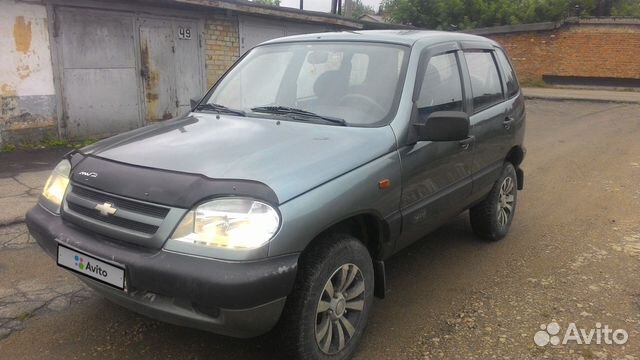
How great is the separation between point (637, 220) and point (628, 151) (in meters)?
4.76

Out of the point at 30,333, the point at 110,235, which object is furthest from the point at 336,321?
the point at 30,333

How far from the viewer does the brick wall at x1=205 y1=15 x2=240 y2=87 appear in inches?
442

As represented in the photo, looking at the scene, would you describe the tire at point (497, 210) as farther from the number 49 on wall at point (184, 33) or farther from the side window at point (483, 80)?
the number 49 on wall at point (184, 33)

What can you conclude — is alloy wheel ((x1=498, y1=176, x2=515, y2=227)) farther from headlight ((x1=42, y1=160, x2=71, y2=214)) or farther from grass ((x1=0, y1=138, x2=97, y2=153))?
grass ((x1=0, y1=138, x2=97, y2=153))

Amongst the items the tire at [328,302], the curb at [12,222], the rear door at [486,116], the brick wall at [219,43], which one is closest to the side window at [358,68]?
the rear door at [486,116]

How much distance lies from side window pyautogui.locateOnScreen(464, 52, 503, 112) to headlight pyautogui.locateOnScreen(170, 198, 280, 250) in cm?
248

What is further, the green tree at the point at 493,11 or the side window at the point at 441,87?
the green tree at the point at 493,11

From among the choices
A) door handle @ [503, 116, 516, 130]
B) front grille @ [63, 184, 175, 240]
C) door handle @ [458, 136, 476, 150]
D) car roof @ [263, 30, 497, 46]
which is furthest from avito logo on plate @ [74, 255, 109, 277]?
door handle @ [503, 116, 516, 130]

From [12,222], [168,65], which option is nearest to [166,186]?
[12,222]

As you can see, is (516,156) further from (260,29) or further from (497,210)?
(260,29)

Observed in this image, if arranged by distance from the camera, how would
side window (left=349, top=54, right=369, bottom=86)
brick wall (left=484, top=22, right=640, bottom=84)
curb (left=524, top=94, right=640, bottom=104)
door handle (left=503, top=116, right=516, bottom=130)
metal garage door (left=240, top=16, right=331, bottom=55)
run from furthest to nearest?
brick wall (left=484, top=22, right=640, bottom=84) < curb (left=524, top=94, right=640, bottom=104) < metal garage door (left=240, top=16, right=331, bottom=55) < door handle (left=503, top=116, right=516, bottom=130) < side window (left=349, top=54, right=369, bottom=86)

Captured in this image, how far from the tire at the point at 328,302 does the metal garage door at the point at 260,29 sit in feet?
31.4

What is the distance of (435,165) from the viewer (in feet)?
11.7

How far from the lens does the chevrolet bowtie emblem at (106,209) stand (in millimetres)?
2602
